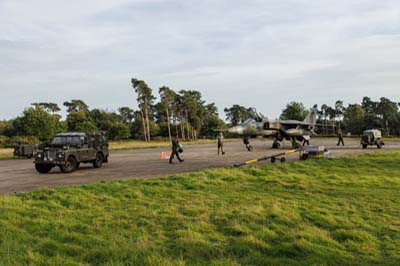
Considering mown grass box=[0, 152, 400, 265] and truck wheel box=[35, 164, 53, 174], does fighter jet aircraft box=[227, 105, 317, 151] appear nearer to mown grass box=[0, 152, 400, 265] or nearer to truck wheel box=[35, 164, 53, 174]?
truck wheel box=[35, 164, 53, 174]

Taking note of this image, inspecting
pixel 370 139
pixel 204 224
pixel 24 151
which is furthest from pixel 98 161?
pixel 370 139

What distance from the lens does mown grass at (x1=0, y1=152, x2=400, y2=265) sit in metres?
5.65

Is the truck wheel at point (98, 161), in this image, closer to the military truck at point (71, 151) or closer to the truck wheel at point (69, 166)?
the military truck at point (71, 151)

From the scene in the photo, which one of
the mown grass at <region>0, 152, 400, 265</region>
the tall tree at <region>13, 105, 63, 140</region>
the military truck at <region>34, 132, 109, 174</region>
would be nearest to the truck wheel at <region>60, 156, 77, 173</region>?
the military truck at <region>34, 132, 109, 174</region>

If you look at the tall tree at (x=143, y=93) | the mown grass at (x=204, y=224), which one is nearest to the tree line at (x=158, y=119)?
the tall tree at (x=143, y=93)

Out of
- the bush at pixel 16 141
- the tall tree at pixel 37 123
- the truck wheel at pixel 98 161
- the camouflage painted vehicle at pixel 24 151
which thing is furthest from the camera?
the tall tree at pixel 37 123

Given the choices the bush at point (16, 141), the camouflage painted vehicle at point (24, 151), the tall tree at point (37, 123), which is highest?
the tall tree at point (37, 123)

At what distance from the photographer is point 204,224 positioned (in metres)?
7.41

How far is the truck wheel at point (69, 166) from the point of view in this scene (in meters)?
18.0

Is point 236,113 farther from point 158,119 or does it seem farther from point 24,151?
point 24,151

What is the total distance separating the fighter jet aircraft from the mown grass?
19.2 meters

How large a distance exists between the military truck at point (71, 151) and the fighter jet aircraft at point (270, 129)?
14159 mm

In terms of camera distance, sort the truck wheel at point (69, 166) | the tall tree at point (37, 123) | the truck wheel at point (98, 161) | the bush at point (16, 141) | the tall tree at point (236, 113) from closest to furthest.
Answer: the truck wheel at point (69, 166), the truck wheel at point (98, 161), the bush at point (16, 141), the tall tree at point (37, 123), the tall tree at point (236, 113)

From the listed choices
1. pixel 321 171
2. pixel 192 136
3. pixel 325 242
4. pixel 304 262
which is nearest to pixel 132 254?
pixel 304 262
